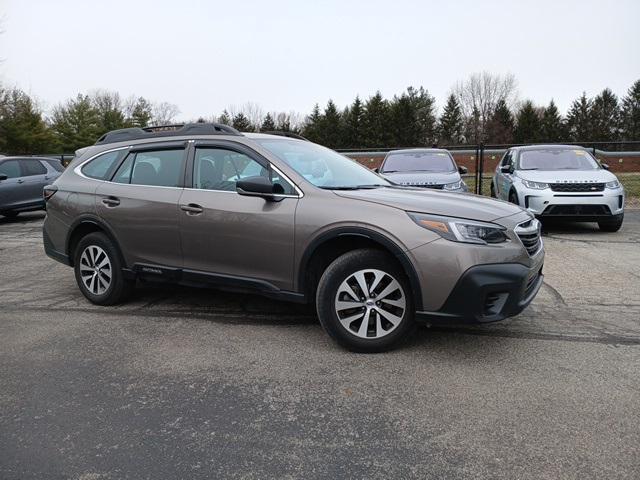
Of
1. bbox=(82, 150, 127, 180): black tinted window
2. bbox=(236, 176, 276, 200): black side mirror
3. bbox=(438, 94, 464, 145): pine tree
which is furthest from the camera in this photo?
bbox=(438, 94, 464, 145): pine tree

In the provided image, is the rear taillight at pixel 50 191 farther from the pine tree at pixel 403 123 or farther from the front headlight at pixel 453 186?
the pine tree at pixel 403 123

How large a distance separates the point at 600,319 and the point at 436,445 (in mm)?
2717

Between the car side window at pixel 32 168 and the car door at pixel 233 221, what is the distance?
10961 millimetres

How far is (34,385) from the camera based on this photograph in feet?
11.2

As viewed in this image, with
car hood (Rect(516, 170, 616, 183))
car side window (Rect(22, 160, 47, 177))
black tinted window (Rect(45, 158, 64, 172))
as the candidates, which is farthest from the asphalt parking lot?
black tinted window (Rect(45, 158, 64, 172))

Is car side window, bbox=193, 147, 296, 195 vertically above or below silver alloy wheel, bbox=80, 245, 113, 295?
above

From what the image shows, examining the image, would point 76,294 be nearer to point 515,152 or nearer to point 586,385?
point 586,385

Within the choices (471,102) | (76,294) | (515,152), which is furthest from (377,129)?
(76,294)

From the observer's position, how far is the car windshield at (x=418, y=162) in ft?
35.1

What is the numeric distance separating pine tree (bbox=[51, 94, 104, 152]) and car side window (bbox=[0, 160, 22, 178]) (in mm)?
44071

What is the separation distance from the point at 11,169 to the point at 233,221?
11.6 m

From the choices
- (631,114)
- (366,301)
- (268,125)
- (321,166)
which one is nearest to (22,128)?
(268,125)

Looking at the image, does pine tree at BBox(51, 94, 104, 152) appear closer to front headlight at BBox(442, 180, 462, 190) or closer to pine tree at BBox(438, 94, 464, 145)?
pine tree at BBox(438, 94, 464, 145)

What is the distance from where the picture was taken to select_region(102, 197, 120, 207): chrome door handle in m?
4.97
